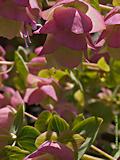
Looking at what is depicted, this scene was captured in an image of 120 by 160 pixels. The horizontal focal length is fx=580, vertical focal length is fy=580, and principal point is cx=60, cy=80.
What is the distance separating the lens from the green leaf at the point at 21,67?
120cm

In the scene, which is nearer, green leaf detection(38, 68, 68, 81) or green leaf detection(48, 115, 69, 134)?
green leaf detection(48, 115, 69, 134)

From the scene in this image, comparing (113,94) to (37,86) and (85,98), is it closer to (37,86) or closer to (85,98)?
(85,98)

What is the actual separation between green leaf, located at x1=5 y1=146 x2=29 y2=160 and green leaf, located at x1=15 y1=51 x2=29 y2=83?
395mm

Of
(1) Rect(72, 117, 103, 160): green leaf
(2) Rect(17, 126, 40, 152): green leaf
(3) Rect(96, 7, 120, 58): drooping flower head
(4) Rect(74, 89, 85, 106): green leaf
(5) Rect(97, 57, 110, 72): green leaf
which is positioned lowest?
(4) Rect(74, 89, 85, 106): green leaf

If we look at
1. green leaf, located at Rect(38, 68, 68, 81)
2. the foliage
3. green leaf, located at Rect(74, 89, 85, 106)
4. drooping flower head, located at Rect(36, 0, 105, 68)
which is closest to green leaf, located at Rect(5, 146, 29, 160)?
the foliage

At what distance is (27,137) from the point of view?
2.82ft

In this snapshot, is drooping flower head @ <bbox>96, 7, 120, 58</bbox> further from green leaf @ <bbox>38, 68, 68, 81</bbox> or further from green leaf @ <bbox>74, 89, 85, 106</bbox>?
green leaf @ <bbox>74, 89, 85, 106</bbox>

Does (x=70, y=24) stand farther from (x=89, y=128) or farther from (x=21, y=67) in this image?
(x=21, y=67)

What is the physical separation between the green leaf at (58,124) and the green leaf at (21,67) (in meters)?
0.36

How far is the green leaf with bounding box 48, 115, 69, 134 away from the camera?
832 mm

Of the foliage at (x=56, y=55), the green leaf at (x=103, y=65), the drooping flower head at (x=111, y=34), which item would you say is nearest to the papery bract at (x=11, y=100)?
the foliage at (x=56, y=55)

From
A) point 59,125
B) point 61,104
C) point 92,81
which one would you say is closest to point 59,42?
point 59,125

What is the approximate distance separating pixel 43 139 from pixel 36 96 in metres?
0.30

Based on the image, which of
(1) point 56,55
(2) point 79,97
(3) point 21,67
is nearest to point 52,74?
(3) point 21,67
